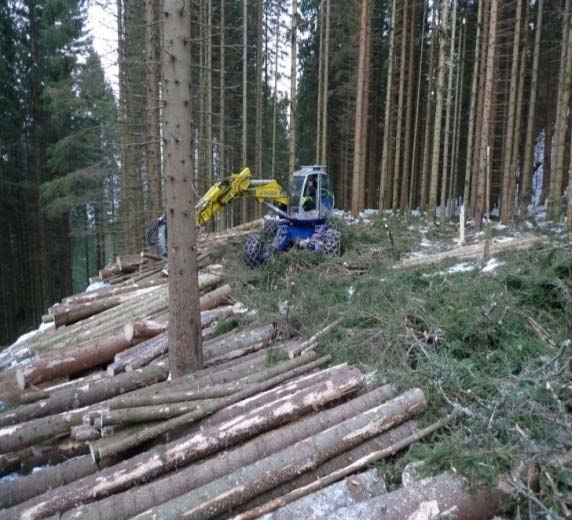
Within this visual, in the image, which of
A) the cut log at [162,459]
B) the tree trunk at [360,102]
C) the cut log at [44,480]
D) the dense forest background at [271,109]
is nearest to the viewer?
the cut log at [162,459]

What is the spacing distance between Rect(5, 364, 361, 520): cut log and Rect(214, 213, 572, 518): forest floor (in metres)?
0.94

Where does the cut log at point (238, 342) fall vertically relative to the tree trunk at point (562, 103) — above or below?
below

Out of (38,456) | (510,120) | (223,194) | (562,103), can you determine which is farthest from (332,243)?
(510,120)

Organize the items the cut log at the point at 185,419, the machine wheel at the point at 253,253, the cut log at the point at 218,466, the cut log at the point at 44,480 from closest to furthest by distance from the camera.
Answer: the cut log at the point at 218,466 < the cut log at the point at 44,480 < the cut log at the point at 185,419 < the machine wheel at the point at 253,253

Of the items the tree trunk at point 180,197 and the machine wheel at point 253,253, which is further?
the machine wheel at point 253,253

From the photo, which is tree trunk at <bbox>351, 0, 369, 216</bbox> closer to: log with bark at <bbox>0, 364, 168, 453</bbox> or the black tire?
the black tire

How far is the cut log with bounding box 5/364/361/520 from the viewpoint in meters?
3.26

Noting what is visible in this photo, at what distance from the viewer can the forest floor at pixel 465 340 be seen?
280 centimetres

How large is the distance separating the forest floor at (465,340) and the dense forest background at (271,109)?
237 inches

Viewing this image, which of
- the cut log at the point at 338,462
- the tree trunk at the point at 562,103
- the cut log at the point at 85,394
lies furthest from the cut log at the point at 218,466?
the tree trunk at the point at 562,103

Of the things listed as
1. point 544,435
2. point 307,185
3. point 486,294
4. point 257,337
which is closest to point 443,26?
point 307,185

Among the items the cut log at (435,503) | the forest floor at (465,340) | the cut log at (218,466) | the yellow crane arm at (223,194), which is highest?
the yellow crane arm at (223,194)

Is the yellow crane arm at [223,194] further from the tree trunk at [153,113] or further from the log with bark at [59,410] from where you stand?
the log with bark at [59,410]

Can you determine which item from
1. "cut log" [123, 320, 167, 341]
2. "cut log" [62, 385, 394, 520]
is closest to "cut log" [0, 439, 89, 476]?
"cut log" [62, 385, 394, 520]
